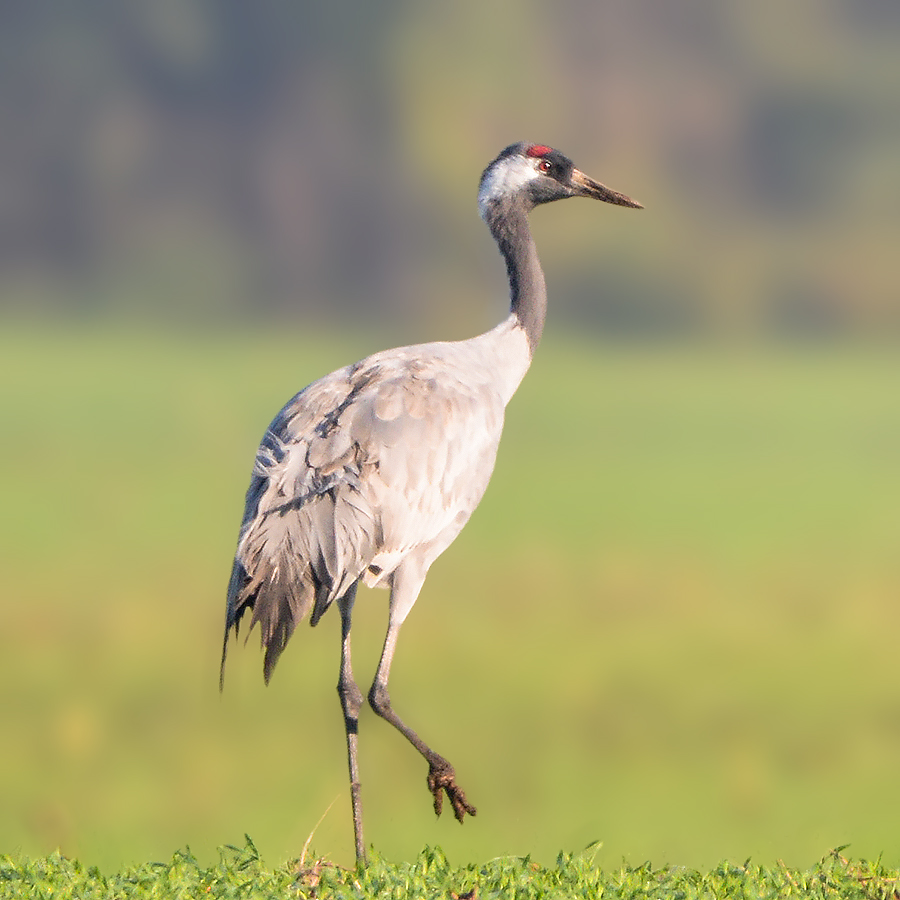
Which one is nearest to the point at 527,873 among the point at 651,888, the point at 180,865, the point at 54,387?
the point at 651,888

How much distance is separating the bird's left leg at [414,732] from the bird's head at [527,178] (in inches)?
72.7

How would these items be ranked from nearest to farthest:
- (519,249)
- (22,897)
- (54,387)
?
1. (22,897)
2. (519,249)
3. (54,387)

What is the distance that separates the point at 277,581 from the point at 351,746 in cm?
80

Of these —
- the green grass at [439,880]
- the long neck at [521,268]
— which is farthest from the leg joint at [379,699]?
the long neck at [521,268]

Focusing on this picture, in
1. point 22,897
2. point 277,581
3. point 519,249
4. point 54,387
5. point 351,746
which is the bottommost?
point 22,897

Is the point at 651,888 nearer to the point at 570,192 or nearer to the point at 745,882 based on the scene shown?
the point at 745,882

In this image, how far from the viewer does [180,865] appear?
4.88 meters

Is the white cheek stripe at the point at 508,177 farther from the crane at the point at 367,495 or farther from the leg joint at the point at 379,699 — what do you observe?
the leg joint at the point at 379,699

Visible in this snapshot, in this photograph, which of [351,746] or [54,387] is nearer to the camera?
[351,746]

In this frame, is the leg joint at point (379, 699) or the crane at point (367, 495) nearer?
the crane at point (367, 495)

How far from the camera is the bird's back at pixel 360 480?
503cm

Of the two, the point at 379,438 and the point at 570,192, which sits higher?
the point at 570,192

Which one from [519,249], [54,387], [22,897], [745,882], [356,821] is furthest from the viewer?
[54,387]

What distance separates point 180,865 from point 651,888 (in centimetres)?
155
